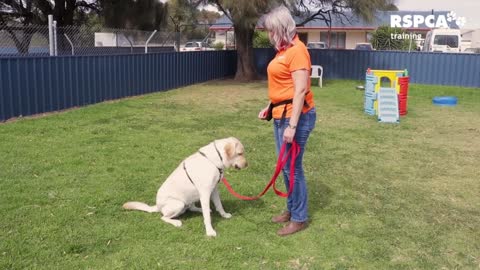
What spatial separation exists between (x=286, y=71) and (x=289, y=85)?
129 millimetres

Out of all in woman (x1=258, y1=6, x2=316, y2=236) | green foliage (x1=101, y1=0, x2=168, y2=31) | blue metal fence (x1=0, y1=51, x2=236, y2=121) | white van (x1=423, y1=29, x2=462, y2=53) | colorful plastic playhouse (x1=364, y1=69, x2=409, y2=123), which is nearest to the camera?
woman (x1=258, y1=6, x2=316, y2=236)

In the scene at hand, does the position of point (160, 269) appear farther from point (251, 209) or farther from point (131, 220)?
point (251, 209)

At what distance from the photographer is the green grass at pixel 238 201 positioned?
3.92 meters

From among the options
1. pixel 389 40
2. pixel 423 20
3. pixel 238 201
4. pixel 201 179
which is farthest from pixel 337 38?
pixel 201 179

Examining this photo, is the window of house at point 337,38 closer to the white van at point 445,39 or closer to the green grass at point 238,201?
the white van at point 445,39

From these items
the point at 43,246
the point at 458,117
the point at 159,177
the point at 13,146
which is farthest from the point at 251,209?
the point at 458,117

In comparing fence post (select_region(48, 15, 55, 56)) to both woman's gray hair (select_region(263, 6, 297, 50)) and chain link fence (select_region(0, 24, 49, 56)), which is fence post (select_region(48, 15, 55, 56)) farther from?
woman's gray hair (select_region(263, 6, 297, 50))

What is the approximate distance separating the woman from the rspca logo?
1591 inches

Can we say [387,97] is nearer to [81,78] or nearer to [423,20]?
[81,78]

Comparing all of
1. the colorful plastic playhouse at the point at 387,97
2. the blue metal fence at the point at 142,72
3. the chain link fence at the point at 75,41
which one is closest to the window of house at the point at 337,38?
the blue metal fence at the point at 142,72

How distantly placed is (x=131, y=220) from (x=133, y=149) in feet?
9.47

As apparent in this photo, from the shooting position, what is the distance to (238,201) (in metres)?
5.20

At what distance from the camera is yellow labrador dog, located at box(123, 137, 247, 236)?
13.7ft

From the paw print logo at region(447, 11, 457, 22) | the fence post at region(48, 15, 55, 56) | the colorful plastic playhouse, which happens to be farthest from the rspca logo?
the fence post at region(48, 15, 55, 56)
